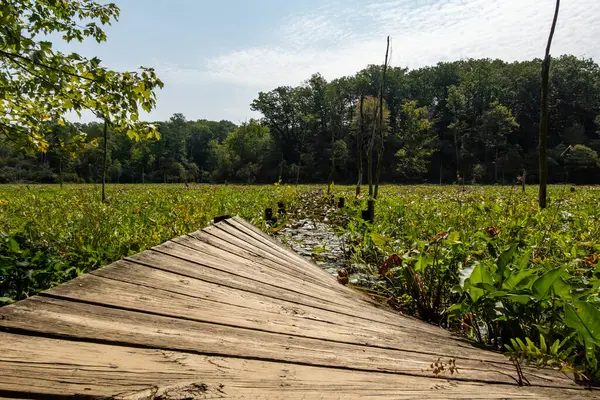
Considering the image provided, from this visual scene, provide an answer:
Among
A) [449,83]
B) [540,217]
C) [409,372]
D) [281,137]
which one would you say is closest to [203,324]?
[409,372]

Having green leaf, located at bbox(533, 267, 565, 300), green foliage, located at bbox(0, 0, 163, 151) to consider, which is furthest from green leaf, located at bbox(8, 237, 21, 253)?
green leaf, located at bbox(533, 267, 565, 300)

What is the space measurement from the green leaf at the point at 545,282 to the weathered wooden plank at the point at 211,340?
0.46 meters

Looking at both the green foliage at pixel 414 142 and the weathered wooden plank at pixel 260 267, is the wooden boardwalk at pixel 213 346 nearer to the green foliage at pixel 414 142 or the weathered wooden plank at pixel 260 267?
the weathered wooden plank at pixel 260 267

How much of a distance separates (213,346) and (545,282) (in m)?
1.71

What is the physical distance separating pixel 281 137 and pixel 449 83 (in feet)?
104

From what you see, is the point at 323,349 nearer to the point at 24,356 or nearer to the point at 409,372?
the point at 409,372

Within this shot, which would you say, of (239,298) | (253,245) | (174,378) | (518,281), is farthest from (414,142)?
(174,378)

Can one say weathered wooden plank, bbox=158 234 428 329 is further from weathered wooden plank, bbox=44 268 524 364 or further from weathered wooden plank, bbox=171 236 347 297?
weathered wooden plank, bbox=44 268 524 364

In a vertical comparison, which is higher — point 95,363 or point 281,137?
point 281,137

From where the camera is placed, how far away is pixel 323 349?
143 cm

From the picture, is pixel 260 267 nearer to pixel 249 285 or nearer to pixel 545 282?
pixel 249 285

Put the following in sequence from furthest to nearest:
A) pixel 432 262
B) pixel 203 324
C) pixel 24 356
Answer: pixel 432 262 < pixel 203 324 < pixel 24 356

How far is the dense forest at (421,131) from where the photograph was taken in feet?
155

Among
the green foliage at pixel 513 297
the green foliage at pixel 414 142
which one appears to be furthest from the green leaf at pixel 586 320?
the green foliage at pixel 414 142
